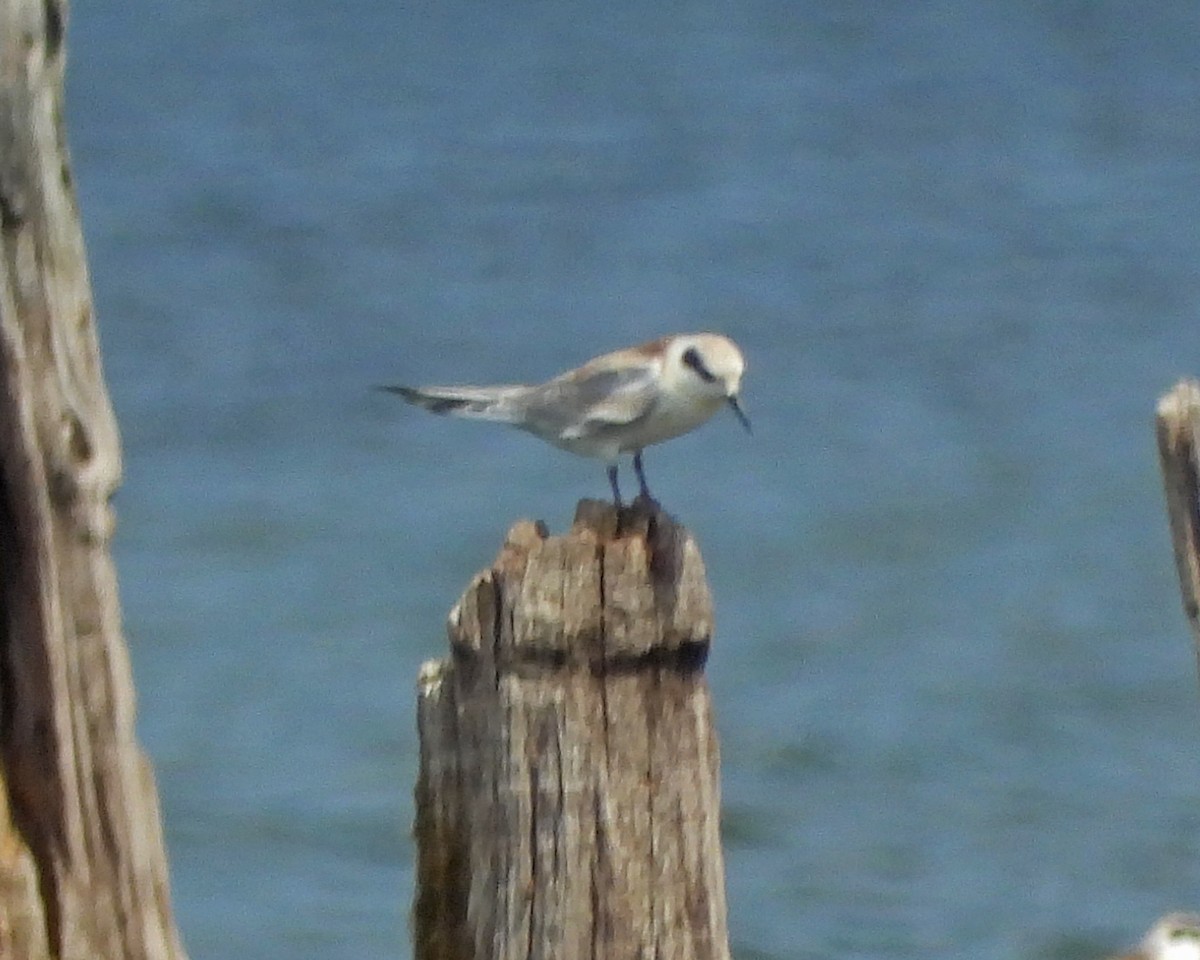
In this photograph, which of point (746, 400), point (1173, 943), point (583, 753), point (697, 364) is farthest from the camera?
point (746, 400)

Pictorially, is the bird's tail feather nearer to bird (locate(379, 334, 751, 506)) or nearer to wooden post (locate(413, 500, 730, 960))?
bird (locate(379, 334, 751, 506))

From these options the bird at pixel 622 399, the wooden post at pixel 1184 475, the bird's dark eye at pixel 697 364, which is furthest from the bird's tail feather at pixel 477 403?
the wooden post at pixel 1184 475

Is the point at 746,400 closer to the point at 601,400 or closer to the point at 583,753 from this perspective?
the point at 601,400

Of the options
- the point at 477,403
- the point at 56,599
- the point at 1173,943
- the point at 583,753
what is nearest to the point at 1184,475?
the point at 583,753

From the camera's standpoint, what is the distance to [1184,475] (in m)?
5.20

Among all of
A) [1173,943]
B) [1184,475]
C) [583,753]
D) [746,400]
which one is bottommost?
[583,753]

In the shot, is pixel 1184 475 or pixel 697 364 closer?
pixel 1184 475

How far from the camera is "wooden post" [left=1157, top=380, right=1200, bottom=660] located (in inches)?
204

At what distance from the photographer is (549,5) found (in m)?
20.4

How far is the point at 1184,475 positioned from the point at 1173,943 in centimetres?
247

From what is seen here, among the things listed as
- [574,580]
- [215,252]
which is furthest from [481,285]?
[574,580]

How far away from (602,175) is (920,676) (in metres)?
5.67

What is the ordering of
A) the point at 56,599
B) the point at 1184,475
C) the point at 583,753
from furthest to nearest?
the point at 1184,475, the point at 583,753, the point at 56,599

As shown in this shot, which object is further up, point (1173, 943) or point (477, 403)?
point (477, 403)
